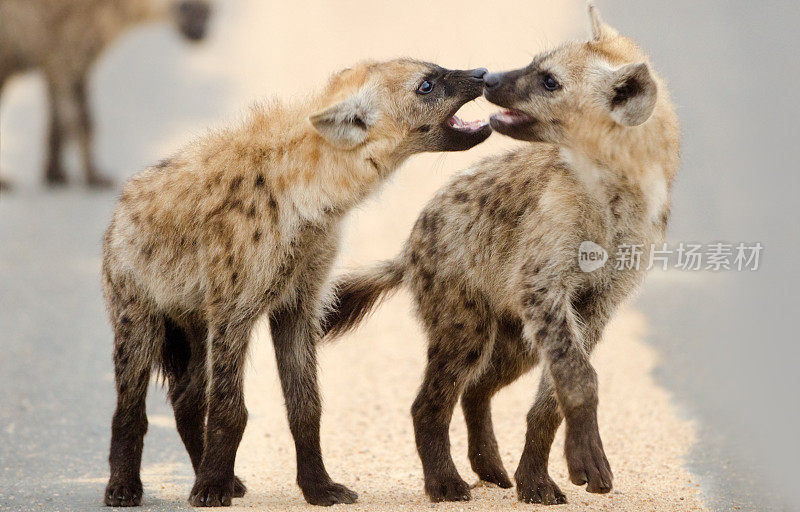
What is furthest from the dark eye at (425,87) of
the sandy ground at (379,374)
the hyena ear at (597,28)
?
the hyena ear at (597,28)

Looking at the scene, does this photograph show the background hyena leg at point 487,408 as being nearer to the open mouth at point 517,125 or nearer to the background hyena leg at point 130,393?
the open mouth at point 517,125

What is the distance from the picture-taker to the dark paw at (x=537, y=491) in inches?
231

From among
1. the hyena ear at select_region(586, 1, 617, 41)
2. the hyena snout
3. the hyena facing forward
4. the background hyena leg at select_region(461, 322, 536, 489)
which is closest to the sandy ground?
the background hyena leg at select_region(461, 322, 536, 489)

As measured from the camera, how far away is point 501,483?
6.46m

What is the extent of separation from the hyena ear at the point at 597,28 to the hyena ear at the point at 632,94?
0.49 meters

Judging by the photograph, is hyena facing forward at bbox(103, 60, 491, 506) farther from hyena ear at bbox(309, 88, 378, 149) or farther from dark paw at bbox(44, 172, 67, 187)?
dark paw at bbox(44, 172, 67, 187)

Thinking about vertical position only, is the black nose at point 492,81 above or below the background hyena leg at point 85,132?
above

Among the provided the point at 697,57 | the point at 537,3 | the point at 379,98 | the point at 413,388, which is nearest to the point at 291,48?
the point at 537,3

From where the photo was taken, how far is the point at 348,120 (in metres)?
5.82

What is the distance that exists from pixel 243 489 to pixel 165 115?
9.49 m

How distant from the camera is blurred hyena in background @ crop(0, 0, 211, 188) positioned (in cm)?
1205

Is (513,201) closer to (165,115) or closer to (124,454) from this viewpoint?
(124,454)

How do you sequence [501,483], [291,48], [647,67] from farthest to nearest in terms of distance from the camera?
[291,48] < [501,483] < [647,67]

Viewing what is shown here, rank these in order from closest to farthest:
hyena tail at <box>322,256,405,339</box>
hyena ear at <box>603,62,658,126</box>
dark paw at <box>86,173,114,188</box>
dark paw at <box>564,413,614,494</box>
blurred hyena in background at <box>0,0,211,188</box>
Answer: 1. dark paw at <box>564,413,614,494</box>
2. hyena ear at <box>603,62,658,126</box>
3. hyena tail at <box>322,256,405,339</box>
4. blurred hyena in background at <box>0,0,211,188</box>
5. dark paw at <box>86,173,114,188</box>
